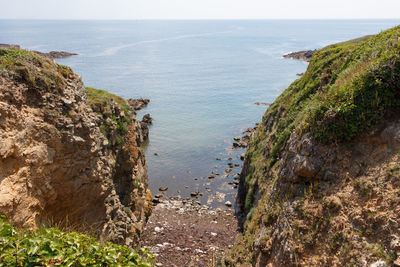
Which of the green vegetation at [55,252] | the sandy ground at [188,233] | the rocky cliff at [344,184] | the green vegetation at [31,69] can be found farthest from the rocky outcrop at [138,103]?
the green vegetation at [55,252]

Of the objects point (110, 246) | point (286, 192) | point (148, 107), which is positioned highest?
point (110, 246)

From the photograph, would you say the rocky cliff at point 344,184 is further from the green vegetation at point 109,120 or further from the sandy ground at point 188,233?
the green vegetation at point 109,120

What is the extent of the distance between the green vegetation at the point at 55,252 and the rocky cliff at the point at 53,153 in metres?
4.07

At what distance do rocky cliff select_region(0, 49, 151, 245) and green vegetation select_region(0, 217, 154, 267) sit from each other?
13.4 ft

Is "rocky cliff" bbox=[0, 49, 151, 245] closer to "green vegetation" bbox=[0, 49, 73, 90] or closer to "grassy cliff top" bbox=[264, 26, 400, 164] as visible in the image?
"green vegetation" bbox=[0, 49, 73, 90]

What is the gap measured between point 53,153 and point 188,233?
14.3 meters

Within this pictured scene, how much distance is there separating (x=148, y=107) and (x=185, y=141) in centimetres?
1957

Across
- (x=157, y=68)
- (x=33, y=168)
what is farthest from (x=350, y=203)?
(x=157, y=68)

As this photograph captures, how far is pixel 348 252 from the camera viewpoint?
28.3 feet

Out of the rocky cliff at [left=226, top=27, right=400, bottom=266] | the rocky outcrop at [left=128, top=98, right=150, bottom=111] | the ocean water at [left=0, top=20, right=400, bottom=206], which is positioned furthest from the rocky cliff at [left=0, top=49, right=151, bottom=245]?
the rocky outcrop at [left=128, top=98, right=150, bottom=111]

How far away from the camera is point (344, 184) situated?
10.2 metres

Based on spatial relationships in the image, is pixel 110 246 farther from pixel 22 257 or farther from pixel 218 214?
pixel 218 214

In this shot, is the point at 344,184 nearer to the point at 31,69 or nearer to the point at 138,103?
the point at 31,69

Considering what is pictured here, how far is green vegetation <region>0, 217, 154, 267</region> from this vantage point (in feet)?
19.4
